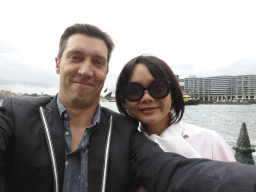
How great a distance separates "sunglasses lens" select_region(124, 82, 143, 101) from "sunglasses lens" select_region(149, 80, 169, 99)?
0.39 ft

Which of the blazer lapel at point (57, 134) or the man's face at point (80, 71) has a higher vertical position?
the man's face at point (80, 71)

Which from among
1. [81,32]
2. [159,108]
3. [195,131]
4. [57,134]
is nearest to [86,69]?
[81,32]

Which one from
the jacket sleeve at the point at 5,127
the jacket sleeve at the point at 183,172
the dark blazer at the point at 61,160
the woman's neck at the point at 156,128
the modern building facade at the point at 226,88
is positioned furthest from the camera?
the modern building facade at the point at 226,88

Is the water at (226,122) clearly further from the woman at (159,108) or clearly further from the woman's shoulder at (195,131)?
the woman at (159,108)

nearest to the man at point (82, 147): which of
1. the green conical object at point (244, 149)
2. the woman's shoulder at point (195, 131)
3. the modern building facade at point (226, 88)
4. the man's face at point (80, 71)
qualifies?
the man's face at point (80, 71)

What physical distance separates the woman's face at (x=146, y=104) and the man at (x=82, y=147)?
0.15 m

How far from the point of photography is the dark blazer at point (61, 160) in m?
1.16

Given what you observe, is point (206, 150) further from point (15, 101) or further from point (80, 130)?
point (15, 101)

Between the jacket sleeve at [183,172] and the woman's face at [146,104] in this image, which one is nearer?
the jacket sleeve at [183,172]

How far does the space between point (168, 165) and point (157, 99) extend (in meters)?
0.82

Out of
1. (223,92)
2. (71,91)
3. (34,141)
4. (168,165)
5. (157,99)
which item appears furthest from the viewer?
(223,92)

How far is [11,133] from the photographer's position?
1397mm

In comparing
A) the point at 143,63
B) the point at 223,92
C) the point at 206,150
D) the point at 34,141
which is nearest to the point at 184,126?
the point at 206,150

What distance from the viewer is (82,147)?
5.04 feet
